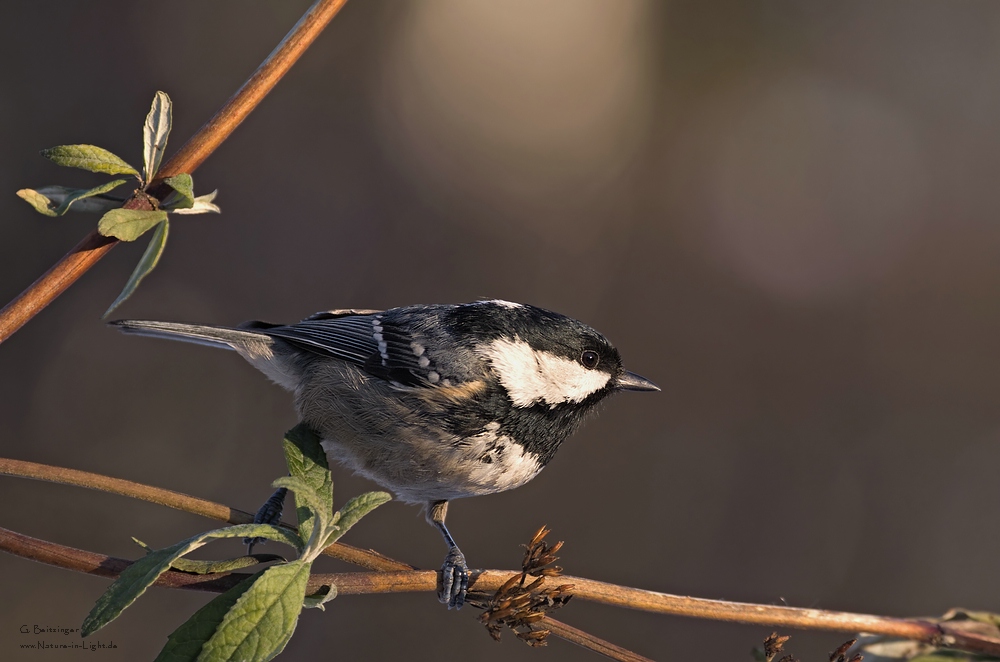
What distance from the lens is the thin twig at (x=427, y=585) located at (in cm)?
117

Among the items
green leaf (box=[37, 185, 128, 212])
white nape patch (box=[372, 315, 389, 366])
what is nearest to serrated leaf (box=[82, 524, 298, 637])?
green leaf (box=[37, 185, 128, 212])

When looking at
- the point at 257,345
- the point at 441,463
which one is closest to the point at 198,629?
the point at 441,463

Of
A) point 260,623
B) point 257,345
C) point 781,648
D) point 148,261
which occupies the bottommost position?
point 781,648

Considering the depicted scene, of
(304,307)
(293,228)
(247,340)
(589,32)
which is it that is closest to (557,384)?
(247,340)

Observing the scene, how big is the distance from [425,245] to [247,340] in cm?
170

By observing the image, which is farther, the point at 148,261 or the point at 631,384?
the point at 631,384

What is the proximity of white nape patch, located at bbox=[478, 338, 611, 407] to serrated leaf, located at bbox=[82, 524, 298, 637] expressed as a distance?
1145 mm

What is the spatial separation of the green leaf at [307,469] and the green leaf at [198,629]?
0.14m

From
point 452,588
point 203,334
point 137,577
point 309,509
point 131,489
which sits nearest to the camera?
point 137,577

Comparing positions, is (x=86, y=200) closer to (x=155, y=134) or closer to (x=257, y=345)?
(x=155, y=134)

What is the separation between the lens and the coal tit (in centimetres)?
214

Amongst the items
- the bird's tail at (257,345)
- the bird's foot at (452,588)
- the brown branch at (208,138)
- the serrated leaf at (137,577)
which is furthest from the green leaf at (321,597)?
the bird's tail at (257,345)

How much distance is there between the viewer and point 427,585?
57.9 inches

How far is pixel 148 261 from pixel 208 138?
0.23 meters
